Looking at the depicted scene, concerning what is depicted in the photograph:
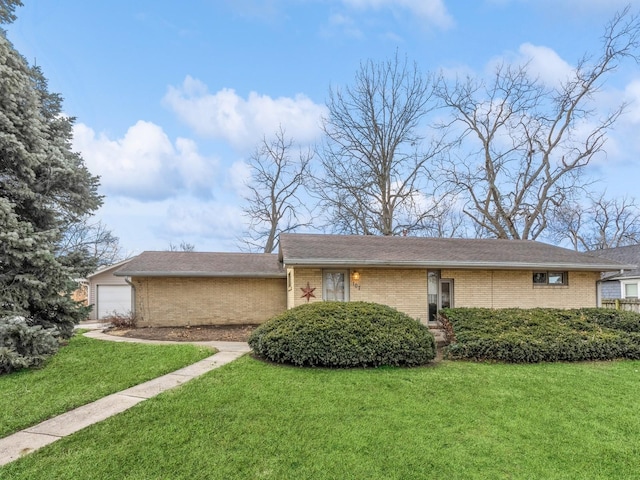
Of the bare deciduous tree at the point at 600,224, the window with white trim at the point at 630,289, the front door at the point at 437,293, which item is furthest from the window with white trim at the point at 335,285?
the bare deciduous tree at the point at 600,224

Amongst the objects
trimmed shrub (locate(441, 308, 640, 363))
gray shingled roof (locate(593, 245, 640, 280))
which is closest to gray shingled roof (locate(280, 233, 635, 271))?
trimmed shrub (locate(441, 308, 640, 363))

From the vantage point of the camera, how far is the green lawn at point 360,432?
359 cm

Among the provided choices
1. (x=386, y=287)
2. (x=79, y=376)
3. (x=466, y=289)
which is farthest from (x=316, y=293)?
(x=79, y=376)

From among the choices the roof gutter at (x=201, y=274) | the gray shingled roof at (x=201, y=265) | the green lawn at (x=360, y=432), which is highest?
the gray shingled roof at (x=201, y=265)

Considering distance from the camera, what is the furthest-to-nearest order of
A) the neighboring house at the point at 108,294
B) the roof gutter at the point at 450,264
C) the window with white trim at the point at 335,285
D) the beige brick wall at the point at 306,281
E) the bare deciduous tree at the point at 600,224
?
the bare deciduous tree at the point at 600,224 < the neighboring house at the point at 108,294 < the window with white trim at the point at 335,285 < the beige brick wall at the point at 306,281 < the roof gutter at the point at 450,264

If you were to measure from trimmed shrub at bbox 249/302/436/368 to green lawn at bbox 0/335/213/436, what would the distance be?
1.85 m

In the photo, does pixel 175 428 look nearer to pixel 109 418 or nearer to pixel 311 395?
pixel 109 418

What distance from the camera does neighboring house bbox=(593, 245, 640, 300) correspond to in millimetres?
19891

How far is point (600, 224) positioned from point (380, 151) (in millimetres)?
24261

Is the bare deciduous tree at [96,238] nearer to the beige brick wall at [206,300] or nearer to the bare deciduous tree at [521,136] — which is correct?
the beige brick wall at [206,300]

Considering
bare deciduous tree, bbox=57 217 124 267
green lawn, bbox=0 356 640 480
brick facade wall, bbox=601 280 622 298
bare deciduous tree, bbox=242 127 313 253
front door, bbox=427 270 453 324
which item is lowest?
green lawn, bbox=0 356 640 480

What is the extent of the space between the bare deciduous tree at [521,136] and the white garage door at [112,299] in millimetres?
19855

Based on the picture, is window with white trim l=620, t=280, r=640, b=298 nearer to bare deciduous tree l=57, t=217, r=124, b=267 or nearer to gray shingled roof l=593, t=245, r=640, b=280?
gray shingled roof l=593, t=245, r=640, b=280

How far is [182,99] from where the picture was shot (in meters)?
14.0
